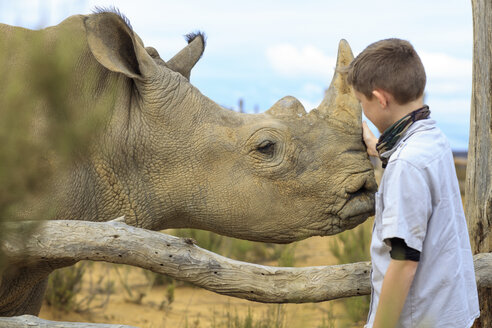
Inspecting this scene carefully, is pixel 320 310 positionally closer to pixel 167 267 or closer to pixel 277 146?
pixel 277 146

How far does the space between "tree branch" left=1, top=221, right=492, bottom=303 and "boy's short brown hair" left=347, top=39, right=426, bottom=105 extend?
90 cm

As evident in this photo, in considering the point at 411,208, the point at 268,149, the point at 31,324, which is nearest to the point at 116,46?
the point at 268,149

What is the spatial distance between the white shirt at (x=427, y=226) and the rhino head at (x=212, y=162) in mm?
814

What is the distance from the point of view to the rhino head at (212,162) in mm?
3338

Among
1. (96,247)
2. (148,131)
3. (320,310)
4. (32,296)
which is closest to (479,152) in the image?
(148,131)

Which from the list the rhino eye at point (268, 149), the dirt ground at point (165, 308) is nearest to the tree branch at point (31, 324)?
the rhino eye at point (268, 149)

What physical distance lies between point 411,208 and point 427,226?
0.16 meters

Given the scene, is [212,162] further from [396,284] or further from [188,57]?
[396,284]

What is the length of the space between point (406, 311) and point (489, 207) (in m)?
1.61

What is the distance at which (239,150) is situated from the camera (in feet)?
11.1

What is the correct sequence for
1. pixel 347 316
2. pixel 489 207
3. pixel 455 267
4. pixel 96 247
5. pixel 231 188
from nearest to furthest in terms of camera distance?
pixel 347 316 < pixel 455 267 < pixel 96 247 < pixel 231 188 < pixel 489 207

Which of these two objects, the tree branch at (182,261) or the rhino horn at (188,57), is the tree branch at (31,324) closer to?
the tree branch at (182,261)

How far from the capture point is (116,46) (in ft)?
11.1

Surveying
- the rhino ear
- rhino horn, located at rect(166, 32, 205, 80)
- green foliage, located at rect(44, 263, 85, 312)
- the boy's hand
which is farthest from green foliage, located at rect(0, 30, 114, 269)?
green foliage, located at rect(44, 263, 85, 312)
